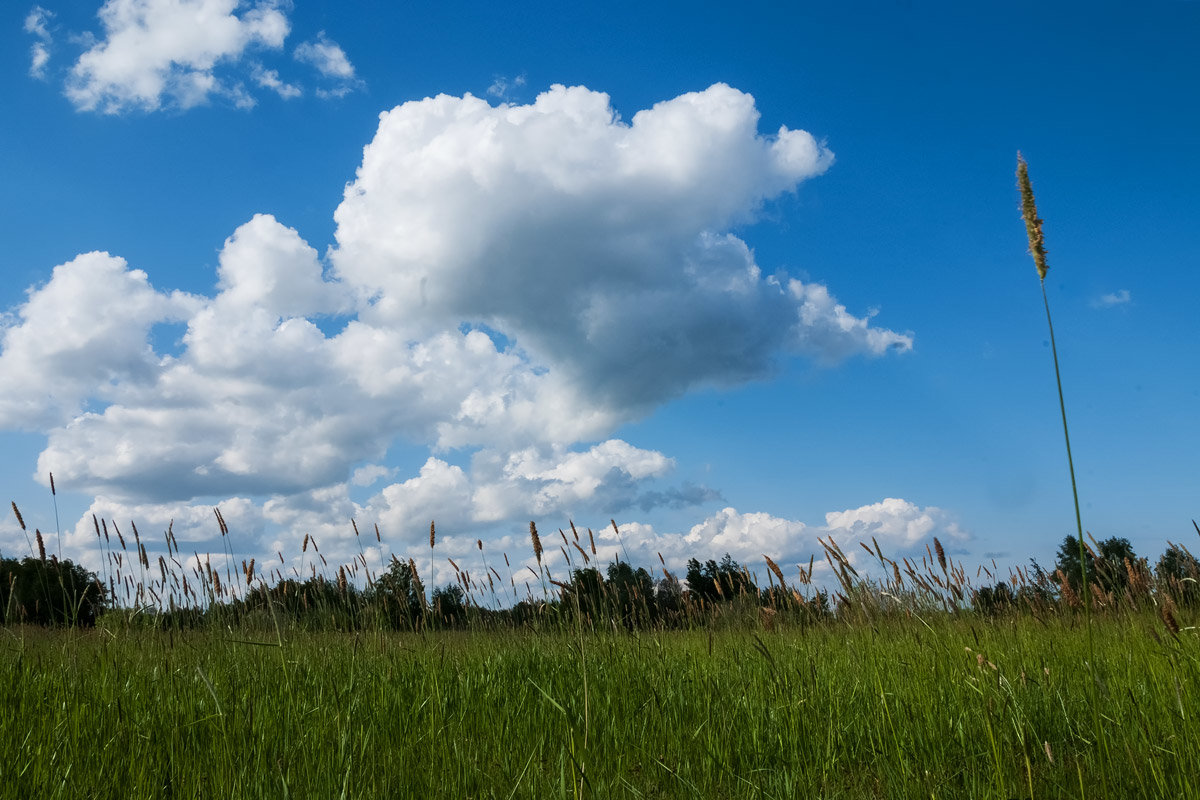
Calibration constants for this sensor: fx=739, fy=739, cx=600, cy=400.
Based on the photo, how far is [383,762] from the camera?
3.07 m

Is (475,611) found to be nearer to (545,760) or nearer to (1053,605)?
(545,760)

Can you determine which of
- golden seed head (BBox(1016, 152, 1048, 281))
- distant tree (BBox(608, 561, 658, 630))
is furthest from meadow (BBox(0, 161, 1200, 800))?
distant tree (BBox(608, 561, 658, 630))

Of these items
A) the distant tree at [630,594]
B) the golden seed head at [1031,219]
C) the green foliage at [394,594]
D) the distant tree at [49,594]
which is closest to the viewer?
the golden seed head at [1031,219]

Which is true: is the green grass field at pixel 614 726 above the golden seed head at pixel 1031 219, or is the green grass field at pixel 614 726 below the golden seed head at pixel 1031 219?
below

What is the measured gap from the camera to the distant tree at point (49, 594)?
5637mm

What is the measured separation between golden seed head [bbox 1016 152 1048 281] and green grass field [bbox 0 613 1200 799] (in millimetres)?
1247

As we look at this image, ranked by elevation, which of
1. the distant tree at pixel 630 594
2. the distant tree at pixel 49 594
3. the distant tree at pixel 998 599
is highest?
the distant tree at pixel 49 594

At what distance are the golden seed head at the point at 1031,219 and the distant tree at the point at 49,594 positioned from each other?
5.40 m

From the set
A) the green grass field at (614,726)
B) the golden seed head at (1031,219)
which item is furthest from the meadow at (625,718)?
the golden seed head at (1031,219)

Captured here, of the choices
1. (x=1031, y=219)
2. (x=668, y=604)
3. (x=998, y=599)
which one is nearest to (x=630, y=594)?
(x=668, y=604)

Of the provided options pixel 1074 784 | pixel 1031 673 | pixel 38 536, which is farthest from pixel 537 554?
pixel 38 536

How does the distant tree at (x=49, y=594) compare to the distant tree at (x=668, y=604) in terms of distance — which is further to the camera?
the distant tree at (x=668, y=604)

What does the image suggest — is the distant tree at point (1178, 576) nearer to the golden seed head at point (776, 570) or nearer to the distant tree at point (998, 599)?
the distant tree at point (998, 599)

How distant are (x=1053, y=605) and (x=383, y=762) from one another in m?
7.37
